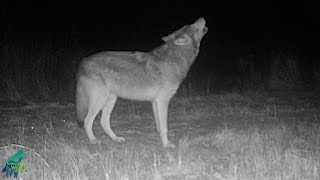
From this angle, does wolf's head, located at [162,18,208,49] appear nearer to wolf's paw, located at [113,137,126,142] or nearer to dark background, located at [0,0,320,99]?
wolf's paw, located at [113,137,126,142]

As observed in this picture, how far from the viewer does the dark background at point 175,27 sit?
11461mm

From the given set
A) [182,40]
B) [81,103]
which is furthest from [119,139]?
[182,40]

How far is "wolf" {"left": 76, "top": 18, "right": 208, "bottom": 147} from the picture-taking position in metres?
5.62

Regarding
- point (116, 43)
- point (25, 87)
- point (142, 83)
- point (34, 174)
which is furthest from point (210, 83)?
point (34, 174)

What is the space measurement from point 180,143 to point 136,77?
1.00 metres

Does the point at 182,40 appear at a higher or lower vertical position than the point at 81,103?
higher

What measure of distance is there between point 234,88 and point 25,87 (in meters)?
5.06

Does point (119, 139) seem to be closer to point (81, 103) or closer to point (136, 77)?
point (81, 103)

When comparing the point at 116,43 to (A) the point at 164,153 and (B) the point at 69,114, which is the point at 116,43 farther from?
(A) the point at 164,153

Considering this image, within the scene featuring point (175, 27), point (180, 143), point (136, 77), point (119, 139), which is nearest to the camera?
point (180, 143)

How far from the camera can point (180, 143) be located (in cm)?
545

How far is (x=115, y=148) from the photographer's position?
5.38 metres

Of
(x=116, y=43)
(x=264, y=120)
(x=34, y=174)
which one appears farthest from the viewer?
(x=116, y=43)

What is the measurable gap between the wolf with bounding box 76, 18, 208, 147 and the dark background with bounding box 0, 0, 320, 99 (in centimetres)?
520
